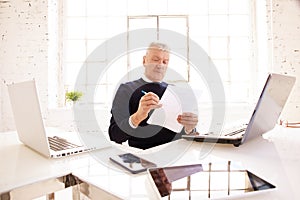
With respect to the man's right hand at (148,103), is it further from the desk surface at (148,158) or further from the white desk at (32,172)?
the white desk at (32,172)

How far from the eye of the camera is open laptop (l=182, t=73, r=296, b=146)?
94 centimetres

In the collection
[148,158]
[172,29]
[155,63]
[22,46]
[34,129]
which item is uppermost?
[172,29]

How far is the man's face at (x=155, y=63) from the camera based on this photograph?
170cm

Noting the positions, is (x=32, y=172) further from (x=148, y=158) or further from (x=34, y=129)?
(x=148, y=158)

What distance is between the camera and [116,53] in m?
3.09

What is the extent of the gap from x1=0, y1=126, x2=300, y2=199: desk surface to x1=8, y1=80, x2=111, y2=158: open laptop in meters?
0.04

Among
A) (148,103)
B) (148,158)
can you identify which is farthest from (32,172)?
(148,103)

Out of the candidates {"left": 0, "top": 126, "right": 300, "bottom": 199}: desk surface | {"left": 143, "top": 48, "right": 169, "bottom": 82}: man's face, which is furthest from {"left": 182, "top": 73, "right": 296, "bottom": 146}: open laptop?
{"left": 143, "top": 48, "right": 169, "bottom": 82}: man's face

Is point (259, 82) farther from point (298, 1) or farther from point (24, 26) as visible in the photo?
point (24, 26)

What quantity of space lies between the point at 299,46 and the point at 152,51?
1896 mm

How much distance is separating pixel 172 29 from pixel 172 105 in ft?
7.33

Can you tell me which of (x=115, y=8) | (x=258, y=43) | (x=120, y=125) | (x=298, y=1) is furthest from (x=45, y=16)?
(x=298, y=1)

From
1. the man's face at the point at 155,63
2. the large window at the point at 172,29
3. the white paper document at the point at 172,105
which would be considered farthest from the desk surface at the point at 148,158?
the large window at the point at 172,29

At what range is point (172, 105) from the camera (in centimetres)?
105
